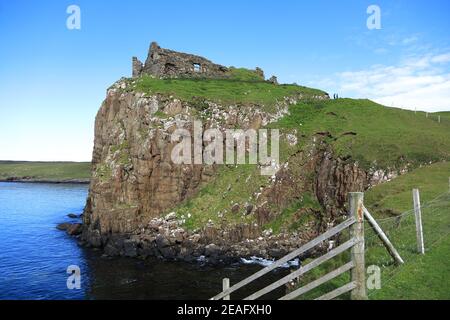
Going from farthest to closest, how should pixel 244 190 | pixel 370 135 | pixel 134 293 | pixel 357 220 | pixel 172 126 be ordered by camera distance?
pixel 172 126, pixel 244 190, pixel 370 135, pixel 134 293, pixel 357 220

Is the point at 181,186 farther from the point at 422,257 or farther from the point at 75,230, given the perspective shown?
the point at 422,257

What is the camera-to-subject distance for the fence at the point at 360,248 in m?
11.8

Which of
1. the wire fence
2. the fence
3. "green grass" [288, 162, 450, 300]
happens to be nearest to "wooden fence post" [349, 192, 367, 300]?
the fence

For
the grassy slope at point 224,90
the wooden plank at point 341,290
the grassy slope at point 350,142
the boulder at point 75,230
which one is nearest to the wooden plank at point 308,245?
the wooden plank at point 341,290

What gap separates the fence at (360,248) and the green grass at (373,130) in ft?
72.7

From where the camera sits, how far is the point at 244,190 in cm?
5878

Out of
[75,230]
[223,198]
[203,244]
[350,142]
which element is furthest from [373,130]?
[75,230]

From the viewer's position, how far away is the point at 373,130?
56.8m

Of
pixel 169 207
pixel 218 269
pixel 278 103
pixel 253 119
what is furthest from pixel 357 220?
pixel 278 103

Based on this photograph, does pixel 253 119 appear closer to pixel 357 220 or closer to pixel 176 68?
pixel 176 68

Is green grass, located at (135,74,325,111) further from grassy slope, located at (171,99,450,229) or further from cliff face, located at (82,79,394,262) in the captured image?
grassy slope, located at (171,99,450,229)

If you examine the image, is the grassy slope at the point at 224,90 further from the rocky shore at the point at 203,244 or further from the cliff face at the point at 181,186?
the rocky shore at the point at 203,244

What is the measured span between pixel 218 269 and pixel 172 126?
1099 inches

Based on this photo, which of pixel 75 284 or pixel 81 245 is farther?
pixel 81 245
